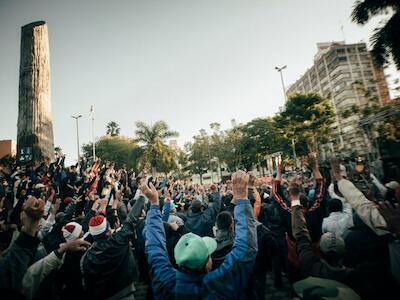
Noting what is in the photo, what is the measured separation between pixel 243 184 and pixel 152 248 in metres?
0.93

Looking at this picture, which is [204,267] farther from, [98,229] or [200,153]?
[200,153]

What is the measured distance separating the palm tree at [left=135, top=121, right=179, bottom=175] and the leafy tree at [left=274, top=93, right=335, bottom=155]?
14.4 m

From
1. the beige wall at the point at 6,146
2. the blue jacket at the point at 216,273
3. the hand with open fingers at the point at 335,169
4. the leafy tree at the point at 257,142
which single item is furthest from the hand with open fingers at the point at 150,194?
the beige wall at the point at 6,146

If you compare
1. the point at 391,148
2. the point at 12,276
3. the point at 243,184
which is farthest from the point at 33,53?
the point at 391,148

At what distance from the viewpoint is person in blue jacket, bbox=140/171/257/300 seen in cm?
182

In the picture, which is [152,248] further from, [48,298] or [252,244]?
[48,298]

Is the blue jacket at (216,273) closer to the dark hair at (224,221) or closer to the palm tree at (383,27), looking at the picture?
the dark hair at (224,221)

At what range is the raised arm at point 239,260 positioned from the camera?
1.83m

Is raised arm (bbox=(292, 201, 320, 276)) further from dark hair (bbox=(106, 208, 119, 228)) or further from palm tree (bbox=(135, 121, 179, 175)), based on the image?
palm tree (bbox=(135, 121, 179, 175))

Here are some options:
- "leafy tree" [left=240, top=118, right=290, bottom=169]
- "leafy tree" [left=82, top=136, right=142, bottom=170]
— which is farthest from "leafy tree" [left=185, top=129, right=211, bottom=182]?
"leafy tree" [left=82, top=136, right=142, bottom=170]

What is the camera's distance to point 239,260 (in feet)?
6.29

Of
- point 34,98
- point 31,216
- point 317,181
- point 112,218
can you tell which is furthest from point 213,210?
point 34,98

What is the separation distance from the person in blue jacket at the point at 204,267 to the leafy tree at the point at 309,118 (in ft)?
102

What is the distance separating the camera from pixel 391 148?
11.1 meters
